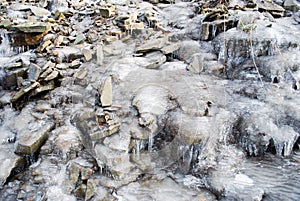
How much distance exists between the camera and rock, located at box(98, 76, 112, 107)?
4934 mm

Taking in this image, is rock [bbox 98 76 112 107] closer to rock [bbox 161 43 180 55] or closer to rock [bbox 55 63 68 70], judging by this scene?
rock [bbox 55 63 68 70]

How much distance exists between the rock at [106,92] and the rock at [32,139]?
0.94 metres

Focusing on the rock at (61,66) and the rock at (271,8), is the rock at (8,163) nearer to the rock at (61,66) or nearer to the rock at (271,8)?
the rock at (61,66)

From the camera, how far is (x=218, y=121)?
456 cm

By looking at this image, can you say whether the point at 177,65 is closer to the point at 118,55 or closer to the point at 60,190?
the point at 118,55

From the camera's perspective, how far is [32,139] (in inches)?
179

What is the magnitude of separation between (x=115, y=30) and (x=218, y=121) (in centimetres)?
378

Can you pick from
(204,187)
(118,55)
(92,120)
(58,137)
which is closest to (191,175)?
(204,187)

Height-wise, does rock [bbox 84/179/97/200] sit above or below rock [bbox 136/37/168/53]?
below

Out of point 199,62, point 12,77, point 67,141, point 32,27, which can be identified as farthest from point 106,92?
point 32,27

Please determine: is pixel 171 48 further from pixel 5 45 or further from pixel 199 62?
pixel 5 45

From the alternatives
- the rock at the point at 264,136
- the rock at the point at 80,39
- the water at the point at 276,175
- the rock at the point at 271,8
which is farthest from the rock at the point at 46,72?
the rock at the point at 271,8

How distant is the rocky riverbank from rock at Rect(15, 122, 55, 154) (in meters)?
0.02

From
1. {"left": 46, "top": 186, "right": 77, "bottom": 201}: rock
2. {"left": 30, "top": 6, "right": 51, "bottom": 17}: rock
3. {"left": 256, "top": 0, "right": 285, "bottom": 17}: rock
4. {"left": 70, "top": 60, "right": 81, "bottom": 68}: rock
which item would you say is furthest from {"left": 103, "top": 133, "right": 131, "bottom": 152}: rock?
{"left": 256, "top": 0, "right": 285, "bottom": 17}: rock
